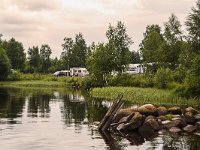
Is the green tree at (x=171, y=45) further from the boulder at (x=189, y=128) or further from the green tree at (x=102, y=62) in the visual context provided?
the boulder at (x=189, y=128)

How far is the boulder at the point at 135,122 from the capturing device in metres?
44.5

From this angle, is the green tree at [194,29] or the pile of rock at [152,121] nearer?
the pile of rock at [152,121]

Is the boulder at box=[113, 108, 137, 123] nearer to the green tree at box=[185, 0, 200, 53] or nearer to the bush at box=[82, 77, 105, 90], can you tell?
the green tree at box=[185, 0, 200, 53]

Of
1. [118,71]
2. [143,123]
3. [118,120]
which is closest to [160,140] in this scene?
[143,123]

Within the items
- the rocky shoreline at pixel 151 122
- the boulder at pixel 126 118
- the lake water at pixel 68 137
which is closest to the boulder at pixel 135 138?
the lake water at pixel 68 137

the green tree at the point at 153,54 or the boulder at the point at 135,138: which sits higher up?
the green tree at the point at 153,54

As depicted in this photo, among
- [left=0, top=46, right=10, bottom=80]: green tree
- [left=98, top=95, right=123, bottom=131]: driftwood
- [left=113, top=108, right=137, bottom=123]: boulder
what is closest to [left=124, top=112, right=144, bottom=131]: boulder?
[left=98, top=95, right=123, bottom=131]: driftwood

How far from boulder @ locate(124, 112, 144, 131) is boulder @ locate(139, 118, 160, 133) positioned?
19.3 inches

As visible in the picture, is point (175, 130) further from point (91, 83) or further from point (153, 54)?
point (91, 83)

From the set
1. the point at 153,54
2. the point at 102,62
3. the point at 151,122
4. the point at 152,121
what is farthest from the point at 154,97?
the point at 153,54

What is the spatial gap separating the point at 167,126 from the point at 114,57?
7477cm

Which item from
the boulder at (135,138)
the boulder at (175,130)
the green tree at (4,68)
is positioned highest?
the green tree at (4,68)

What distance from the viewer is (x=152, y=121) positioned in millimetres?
45438

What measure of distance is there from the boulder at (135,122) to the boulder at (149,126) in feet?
1.61
